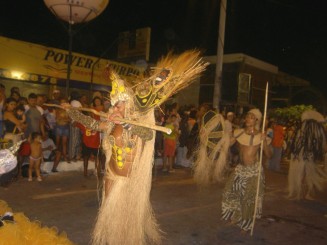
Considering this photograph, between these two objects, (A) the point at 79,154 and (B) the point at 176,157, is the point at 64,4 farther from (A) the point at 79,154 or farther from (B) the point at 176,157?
(B) the point at 176,157

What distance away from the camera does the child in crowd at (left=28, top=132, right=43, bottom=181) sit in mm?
6953

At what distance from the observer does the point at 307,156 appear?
7211 mm

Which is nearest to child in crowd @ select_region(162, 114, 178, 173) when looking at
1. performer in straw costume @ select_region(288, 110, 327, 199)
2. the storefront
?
the storefront

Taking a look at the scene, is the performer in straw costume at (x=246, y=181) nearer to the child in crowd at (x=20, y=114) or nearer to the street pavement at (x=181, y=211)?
the street pavement at (x=181, y=211)

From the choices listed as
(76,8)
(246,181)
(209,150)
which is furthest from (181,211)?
(76,8)

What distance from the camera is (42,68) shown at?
467 inches

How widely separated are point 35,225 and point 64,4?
5.22 metres

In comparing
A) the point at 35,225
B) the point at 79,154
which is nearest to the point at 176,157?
the point at 79,154

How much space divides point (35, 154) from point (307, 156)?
5.55 meters

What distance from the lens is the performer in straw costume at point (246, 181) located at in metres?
4.96

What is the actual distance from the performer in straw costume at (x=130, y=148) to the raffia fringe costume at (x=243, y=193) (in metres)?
1.64

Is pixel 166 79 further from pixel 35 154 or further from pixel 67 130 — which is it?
pixel 67 130

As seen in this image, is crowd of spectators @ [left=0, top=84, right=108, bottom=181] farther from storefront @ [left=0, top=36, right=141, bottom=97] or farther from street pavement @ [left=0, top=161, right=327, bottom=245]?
storefront @ [left=0, top=36, right=141, bottom=97]

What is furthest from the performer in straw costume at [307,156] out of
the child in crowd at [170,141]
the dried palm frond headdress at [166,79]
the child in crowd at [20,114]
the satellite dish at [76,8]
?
the child in crowd at [20,114]
